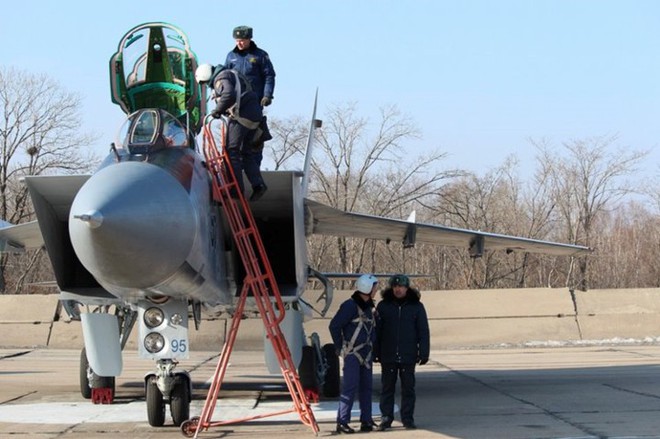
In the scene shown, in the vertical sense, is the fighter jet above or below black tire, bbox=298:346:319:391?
above

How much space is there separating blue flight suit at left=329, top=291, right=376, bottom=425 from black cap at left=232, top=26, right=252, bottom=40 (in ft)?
9.95

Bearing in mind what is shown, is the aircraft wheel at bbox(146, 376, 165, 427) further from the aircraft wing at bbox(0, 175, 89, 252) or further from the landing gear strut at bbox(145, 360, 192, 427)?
the aircraft wing at bbox(0, 175, 89, 252)

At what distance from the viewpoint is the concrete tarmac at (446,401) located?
27.6 ft

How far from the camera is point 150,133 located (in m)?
8.19

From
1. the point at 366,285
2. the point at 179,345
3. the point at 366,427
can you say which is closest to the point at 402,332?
the point at 366,285

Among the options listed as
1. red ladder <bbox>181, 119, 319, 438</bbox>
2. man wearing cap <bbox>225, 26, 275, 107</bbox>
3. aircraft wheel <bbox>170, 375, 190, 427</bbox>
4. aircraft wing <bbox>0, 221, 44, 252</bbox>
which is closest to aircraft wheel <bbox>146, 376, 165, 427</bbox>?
aircraft wheel <bbox>170, 375, 190, 427</bbox>

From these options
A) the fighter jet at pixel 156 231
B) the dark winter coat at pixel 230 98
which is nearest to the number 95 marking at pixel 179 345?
the fighter jet at pixel 156 231

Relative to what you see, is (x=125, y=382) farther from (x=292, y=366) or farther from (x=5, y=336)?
(x=5, y=336)

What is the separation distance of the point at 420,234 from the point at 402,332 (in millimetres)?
5102

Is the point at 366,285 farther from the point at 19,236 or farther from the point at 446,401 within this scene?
the point at 19,236

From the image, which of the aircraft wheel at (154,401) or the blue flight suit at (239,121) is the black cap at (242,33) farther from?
the aircraft wheel at (154,401)

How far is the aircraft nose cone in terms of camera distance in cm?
662

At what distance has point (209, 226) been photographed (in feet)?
27.9

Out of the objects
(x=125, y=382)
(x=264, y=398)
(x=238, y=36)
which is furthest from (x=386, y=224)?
(x=125, y=382)
